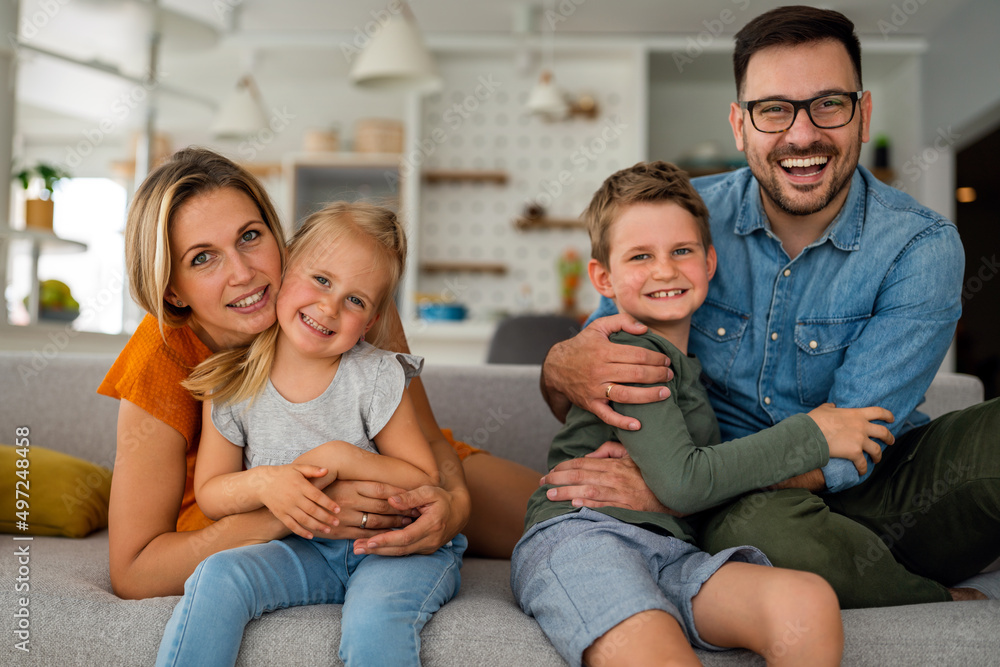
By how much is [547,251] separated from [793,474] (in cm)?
475

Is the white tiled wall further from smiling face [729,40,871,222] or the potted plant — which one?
smiling face [729,40,871,222]

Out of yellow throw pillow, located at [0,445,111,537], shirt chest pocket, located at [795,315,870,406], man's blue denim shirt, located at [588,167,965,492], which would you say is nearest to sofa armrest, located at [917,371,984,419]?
man's blue denim shirt, located at [588,167,965,492]

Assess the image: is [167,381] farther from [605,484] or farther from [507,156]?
[507,156]

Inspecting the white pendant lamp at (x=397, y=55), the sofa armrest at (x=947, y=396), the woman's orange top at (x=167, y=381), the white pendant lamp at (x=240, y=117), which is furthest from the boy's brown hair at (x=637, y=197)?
the white pendant lamp at (x=240, y=117)

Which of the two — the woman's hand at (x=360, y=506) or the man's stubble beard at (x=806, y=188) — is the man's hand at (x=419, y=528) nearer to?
the woman's hand at (x=360, y=506)

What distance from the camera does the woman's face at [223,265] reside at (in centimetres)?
126

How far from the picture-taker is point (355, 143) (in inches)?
238

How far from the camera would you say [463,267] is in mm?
5793

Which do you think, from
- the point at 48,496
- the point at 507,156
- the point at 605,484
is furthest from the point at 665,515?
the point at 507,156

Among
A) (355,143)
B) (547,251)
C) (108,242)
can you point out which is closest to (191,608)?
(547,251)

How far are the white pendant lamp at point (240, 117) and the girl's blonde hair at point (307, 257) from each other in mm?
3779

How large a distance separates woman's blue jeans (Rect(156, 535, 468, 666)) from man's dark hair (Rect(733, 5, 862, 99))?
1038 mm

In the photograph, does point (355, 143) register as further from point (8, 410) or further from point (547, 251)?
point (8, 410)

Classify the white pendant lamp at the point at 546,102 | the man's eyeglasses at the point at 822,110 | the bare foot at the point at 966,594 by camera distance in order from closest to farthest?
the bare foot at the point at 966,594, the man's eyeglasses at the point at 822,110, the white pendant lamp at the point at 546,102
